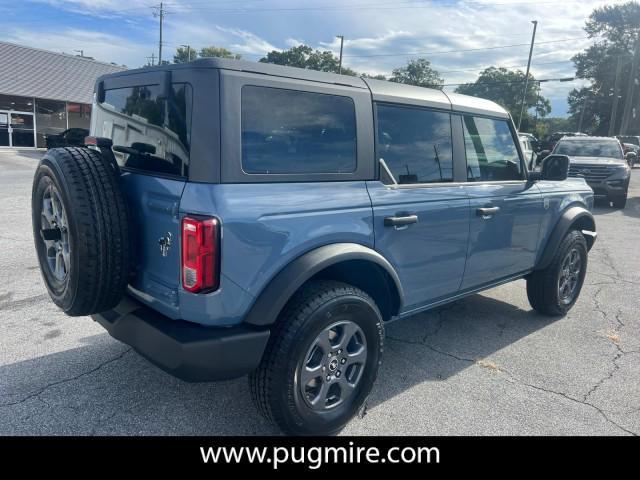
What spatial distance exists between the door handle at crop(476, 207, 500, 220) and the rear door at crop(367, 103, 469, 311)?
14 centimetres

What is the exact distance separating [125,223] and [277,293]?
33.3 inches

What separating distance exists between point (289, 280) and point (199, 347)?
1.71ft

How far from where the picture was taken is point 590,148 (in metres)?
13.9

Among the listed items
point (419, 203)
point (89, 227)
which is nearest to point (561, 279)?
point (419, 203)

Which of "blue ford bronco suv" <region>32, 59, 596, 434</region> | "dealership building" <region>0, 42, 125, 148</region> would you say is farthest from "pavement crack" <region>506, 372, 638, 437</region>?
"dealership building" <region>0, 42, 125, 148</region>

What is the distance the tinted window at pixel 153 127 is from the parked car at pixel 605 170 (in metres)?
12.1

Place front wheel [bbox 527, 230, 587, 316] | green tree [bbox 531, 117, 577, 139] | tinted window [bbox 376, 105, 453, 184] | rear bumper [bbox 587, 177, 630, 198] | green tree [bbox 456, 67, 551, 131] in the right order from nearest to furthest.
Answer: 1. tinted window [bbox 376, 105, 453, 184]
2. front wheel [bbox 527, 230, 587, 316]
3. rear bumper [bbox 587, 177, 630, 198]
4. green tree [bbox 531, 117, 577, 139]
5. green tree [bbox 456, 67, 551, 131]

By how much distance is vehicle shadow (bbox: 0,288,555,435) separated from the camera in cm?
270

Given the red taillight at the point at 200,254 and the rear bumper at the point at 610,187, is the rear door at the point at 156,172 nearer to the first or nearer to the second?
the red taillight at the point at 200,254

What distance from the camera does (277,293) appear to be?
7.53 feet

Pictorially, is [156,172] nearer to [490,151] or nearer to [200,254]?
[200,254]

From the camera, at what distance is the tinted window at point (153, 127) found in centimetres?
226

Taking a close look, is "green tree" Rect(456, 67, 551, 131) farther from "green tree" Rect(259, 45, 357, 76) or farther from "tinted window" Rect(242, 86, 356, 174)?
"tinted window" Rect(242, 86, 356, 174)
